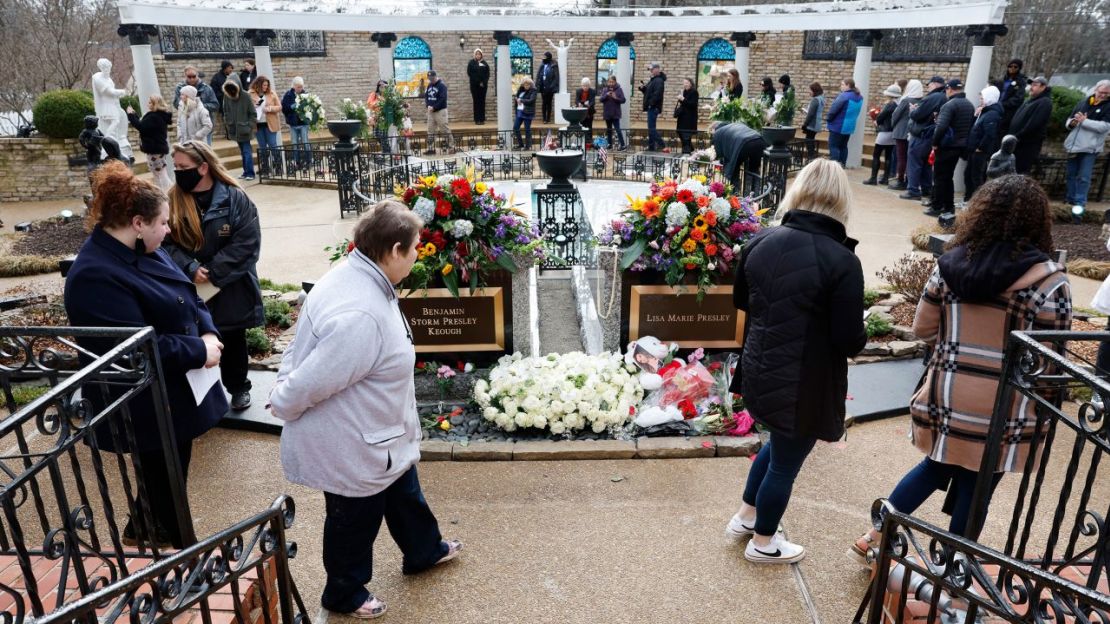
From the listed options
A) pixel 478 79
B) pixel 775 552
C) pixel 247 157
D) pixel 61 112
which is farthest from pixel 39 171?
pixel 775 552

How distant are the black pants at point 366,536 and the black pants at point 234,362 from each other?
2.11m

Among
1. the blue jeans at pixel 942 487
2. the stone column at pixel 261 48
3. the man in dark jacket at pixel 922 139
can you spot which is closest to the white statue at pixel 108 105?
the stone column at pixel 261 48

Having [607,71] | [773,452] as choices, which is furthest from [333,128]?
[607,71]

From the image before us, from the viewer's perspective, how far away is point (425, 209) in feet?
16.1

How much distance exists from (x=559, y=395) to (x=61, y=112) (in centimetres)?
1239

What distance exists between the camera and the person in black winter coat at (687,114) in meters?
16.0

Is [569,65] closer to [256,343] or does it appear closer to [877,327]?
[877,327]

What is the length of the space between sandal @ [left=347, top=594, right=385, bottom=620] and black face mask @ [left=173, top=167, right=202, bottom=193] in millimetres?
2523

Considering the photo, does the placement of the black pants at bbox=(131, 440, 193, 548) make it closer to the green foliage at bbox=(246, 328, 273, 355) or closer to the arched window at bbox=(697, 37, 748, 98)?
the green foliage at bbox=(246, 328, 273, 355)

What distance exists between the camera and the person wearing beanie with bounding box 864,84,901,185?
42.1 feet

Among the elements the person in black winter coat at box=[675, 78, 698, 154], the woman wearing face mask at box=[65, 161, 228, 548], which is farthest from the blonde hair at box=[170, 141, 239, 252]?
the person in black winter coat at box=[675, 78, 698, 154]

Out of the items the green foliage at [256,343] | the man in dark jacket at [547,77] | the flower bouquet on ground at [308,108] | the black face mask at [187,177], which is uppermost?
the man in dark jacket at [547,77]

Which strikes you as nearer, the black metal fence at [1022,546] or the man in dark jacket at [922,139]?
the black metal fence at [1022,546]

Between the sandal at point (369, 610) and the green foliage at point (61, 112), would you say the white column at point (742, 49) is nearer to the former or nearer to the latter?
the green foliage at point (61, 112)
